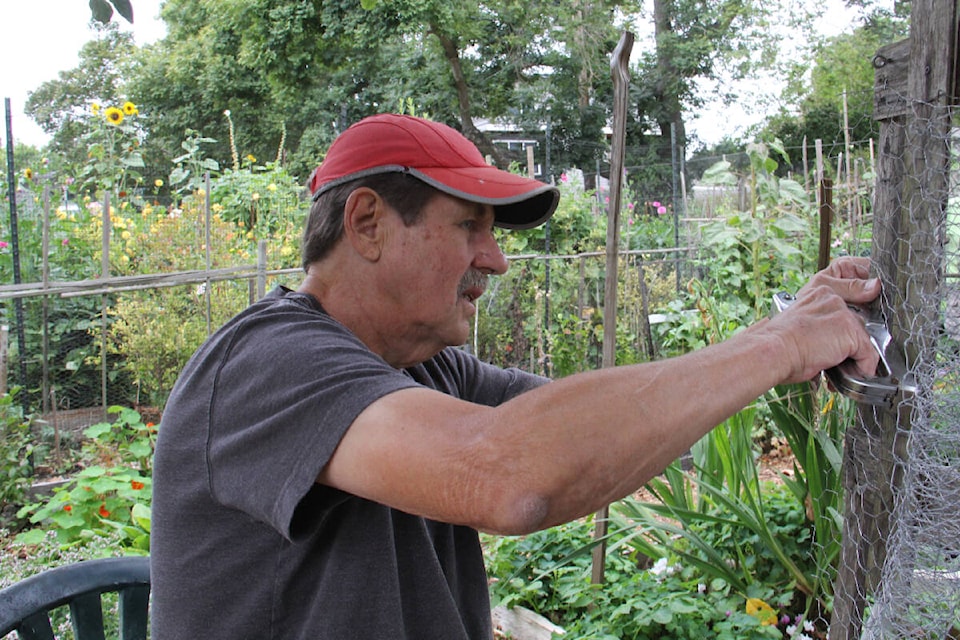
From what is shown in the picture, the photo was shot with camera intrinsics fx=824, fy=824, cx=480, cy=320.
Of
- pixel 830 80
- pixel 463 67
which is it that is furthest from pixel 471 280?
pixel 830 80

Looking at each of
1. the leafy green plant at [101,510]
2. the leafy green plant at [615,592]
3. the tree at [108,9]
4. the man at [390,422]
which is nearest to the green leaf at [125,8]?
the tree at [108,9]

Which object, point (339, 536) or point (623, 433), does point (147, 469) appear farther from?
point (623, 433)

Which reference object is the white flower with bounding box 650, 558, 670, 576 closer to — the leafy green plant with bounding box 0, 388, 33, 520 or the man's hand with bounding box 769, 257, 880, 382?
the man's hand with bounding box 769, 257, 880, 382

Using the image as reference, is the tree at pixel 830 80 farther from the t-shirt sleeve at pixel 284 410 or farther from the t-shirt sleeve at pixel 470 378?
the t-shirt sleeve at pixel 284 410

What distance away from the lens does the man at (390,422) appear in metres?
0.94

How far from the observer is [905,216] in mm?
1449

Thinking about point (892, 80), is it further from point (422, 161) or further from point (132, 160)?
point (132, 160)

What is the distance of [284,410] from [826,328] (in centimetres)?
79

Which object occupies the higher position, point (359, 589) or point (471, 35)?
point (471, 35)

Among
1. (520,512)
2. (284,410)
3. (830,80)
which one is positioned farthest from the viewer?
(830,80)

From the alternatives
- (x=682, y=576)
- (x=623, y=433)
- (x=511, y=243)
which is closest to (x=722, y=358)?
(x=623, y=433)

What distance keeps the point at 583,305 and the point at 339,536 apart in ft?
18.2

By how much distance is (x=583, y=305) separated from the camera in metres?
6.66

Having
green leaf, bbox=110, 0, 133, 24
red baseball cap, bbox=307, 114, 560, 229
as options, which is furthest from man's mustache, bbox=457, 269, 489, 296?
green leaf, bbox=110, 0, 133, 24
